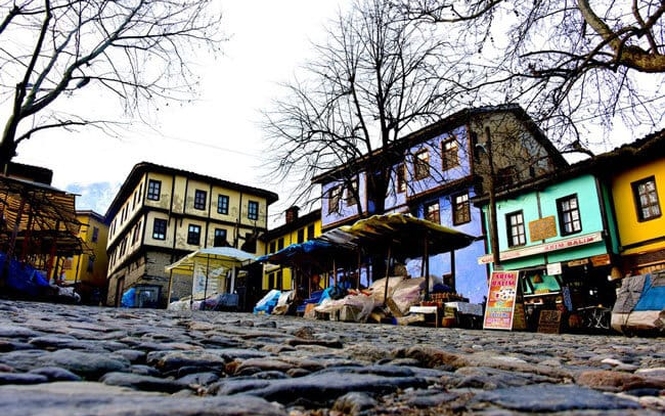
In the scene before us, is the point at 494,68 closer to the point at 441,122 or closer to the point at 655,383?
the point at 441,122

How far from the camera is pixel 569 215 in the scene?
17.8m

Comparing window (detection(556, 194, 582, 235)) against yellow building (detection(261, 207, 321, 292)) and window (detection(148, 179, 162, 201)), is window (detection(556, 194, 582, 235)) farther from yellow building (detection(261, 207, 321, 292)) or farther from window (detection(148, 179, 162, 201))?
window (detection(148, 179, 162, 201))

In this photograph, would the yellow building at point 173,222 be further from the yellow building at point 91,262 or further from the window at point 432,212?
the window at point 432,212

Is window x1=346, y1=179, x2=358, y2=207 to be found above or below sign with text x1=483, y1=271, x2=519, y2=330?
above

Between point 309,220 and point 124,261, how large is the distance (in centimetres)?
1517

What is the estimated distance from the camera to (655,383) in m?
1.92

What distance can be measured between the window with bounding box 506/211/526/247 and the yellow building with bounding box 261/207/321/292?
1375 centimetres

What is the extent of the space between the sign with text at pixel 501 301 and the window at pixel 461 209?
11.8 meters

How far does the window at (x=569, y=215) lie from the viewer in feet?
57.3

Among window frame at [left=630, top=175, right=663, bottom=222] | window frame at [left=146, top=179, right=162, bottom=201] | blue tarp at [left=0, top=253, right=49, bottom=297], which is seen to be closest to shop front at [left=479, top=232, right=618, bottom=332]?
window frame at [left=630, top=175, right=663, bottom=222]

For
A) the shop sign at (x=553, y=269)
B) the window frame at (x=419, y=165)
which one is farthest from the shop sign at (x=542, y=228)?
the window frame at (x=419, y=165)

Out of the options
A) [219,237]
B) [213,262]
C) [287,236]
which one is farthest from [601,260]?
[219,237]

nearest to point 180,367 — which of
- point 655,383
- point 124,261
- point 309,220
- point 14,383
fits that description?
point 14,383

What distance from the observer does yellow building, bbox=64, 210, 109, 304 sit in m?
44.2
